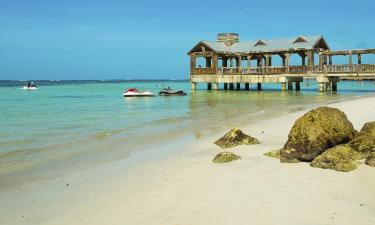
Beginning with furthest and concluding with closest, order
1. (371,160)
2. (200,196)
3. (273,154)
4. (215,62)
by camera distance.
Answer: (215,62)
(273,154)
(371,160)
(200,196)

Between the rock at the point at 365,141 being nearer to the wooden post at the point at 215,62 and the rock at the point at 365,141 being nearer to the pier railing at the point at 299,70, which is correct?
the pier railing at the point at 299,70

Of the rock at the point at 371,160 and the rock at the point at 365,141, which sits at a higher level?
the rock at the point at 365,141

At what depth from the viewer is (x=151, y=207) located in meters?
6.51

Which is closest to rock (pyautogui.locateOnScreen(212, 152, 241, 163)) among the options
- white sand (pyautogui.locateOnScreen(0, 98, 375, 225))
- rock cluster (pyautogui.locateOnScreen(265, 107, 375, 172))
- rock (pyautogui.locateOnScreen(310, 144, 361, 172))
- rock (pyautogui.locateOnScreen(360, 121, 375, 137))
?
white sand (pyautogui.locateOnScreen(0, 98, 375, 225))

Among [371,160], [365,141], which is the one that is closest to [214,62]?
[365,141]

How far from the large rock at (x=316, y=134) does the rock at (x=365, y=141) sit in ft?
0.85

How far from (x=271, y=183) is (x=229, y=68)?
45217mm

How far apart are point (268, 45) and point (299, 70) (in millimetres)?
6053

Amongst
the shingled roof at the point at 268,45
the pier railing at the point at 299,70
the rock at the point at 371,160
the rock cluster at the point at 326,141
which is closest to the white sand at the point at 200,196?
the rock at the point at 371,160

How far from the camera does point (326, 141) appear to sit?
8.76 m

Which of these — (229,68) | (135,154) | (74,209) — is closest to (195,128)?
(135,154)

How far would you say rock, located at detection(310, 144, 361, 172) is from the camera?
802 centimetres

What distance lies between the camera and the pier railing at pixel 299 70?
4104 centimetres

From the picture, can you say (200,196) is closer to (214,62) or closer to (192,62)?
(214,62)
